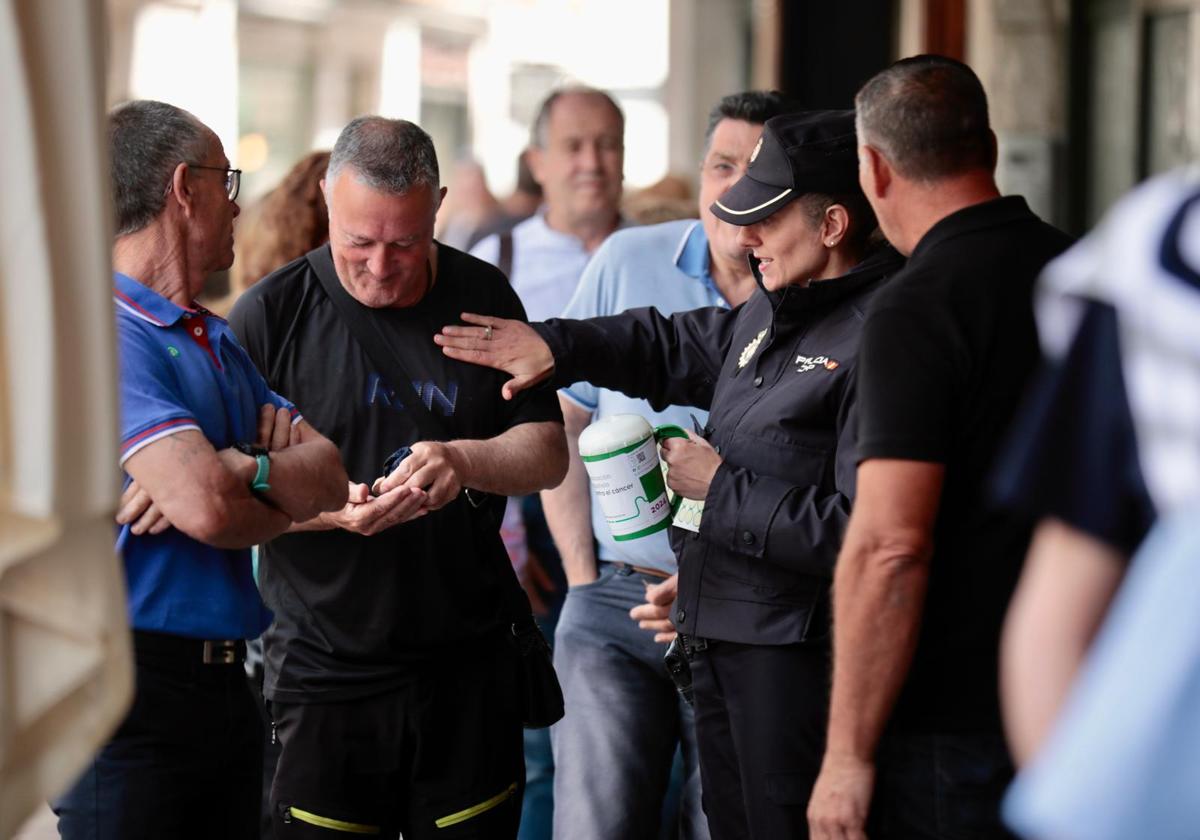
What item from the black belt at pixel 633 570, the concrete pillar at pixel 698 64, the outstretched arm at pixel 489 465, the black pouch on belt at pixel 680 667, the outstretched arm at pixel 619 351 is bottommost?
the black pouch on belt at pixel 680 667

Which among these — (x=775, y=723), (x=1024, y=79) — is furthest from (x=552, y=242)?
(x=1024, y=79)

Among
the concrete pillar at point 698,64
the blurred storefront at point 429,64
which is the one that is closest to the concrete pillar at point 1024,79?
the blurred storefront at point 429,64

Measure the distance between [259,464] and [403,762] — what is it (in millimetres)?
878

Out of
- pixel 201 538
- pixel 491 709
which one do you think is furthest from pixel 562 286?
pixel 201 538

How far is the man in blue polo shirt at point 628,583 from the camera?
12.8 ft

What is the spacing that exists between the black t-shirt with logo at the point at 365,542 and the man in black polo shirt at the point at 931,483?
1.01m

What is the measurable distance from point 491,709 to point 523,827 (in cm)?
146

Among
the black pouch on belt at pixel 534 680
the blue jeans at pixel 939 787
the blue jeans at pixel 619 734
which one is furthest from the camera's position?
the blue jeans at pixel 619 734

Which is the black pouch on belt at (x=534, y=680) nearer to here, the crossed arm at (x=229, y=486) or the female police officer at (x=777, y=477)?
the female police officer at (x=777, y=477)

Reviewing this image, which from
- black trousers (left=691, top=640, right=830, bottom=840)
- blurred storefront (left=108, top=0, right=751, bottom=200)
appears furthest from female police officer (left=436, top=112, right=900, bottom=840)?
blurred storefront (left=108, top=0, right=751, bottom=200)

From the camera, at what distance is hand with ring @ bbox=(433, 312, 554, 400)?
331 cm

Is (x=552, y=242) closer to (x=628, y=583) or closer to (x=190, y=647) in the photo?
(x=628, y=583)

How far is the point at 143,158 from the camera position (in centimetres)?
277

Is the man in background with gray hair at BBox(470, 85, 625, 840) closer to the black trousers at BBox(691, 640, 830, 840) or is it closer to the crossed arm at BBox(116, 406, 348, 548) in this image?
the black trousers at BBox(691, 640, 830, 840)
